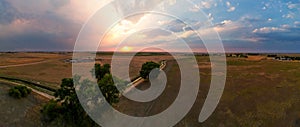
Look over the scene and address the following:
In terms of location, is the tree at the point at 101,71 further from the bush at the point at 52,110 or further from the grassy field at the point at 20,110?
the bush at the point at 52,110

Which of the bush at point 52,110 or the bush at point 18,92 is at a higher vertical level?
the bush at point 18,92

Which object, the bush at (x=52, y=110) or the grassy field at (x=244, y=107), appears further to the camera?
the grassy field at (x=244, y=107)

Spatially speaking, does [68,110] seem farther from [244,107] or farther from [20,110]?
[244,107]

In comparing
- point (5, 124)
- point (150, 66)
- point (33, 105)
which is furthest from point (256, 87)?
point (5, 124)

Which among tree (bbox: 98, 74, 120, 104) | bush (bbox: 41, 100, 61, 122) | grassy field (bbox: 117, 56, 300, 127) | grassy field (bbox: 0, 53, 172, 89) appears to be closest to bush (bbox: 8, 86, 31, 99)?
bush (bbox: 41, 100, 61, 122)

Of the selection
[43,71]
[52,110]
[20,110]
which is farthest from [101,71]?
[43,71]

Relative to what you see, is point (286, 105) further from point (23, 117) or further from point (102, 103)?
point (23, 117)

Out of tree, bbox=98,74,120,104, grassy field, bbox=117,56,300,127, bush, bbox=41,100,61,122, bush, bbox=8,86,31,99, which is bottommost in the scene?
grassy field, bbox=117,56,300,127

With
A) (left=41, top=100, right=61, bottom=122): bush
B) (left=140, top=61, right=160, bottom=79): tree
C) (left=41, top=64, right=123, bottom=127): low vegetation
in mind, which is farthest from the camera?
A: (left=140, top=61, right=160, bottom=79): tree

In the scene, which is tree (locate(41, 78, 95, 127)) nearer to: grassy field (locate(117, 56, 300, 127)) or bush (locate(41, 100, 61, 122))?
bush (locate(41, 100, 61, 122))

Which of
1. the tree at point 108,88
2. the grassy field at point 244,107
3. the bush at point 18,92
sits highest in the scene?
the tree at point 108,88

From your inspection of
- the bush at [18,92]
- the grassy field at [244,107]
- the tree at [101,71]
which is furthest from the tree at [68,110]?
the tree at [101,71]

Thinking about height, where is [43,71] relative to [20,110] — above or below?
above

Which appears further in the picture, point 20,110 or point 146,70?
point 146,70
